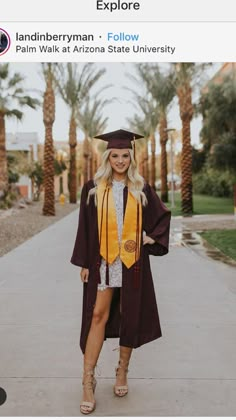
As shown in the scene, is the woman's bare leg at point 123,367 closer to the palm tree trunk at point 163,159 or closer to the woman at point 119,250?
the woman at point 119,250

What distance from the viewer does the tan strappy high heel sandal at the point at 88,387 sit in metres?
3.58

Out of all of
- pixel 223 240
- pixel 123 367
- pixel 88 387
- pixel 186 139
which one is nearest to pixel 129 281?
pixel 123 367

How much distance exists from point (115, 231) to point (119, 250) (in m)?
0.13

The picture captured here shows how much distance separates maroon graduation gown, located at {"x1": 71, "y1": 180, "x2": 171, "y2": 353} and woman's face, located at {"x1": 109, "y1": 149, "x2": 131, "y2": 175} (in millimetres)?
145

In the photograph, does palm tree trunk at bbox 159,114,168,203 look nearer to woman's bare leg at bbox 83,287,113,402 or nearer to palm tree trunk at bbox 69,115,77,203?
palm tree trunk at bbox 69,115,77,203

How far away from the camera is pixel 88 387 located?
3.71m

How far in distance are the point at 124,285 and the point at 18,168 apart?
113 feet

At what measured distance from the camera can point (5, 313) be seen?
248 inches

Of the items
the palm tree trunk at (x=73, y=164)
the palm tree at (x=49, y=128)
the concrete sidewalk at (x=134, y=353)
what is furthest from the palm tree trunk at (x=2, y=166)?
the concrete sidewalk at (x=134, y=353)

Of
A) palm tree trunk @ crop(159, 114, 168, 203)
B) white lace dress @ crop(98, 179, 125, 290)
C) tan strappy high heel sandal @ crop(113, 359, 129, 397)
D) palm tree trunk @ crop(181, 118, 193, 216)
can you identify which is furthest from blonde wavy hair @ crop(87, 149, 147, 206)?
palm tree trunk @ crop(159, 114, 168, 203)

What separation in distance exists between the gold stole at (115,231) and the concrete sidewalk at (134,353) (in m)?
1.01

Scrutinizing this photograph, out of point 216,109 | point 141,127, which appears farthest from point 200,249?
point 141,127
